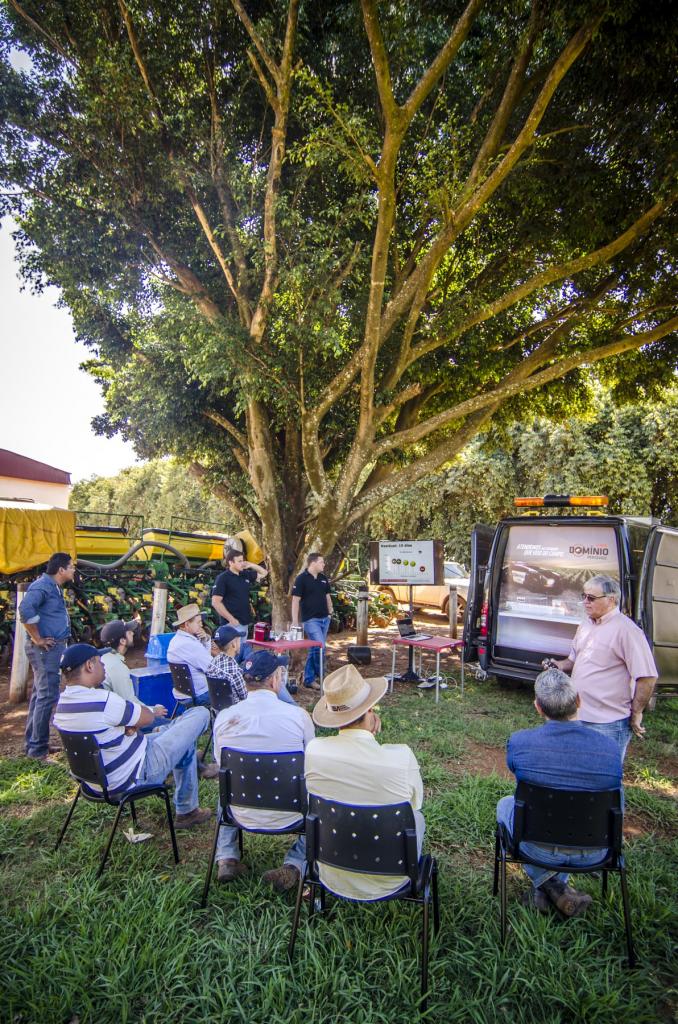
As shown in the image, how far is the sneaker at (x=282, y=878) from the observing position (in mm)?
3217

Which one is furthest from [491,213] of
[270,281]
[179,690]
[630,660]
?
[179,690]

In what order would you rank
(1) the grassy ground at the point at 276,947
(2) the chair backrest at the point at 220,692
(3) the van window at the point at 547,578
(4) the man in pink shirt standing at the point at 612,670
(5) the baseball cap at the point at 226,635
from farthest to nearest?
(3) the van window at the point at 547,578 → (5) the baseball cap at the point at 226,635 → (2) the chair backrest at the point at 220,692 → (4) the man in pink shirt standing at the point at 612,670 → (1) the grassy ground at the point at 276,947

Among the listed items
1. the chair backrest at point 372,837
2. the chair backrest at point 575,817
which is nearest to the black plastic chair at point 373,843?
the chair backrest at point 372,837

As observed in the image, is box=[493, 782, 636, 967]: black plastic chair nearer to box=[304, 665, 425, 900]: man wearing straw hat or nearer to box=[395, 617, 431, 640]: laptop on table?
box=[304, 665, 425, 900]: man wearing straw hat

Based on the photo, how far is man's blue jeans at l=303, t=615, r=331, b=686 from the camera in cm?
778

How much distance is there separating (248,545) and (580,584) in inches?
288

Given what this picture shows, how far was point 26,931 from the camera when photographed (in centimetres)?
278

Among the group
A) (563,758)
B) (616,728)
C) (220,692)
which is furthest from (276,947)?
(616,728)

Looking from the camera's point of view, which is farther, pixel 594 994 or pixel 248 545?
pixel 248 545

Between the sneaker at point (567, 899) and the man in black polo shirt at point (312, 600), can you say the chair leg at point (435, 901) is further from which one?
the man in black polo shirt at point (312, 600)

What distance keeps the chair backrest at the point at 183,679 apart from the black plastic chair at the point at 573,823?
10.1 ft

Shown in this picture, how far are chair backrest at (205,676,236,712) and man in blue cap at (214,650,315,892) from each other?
3.65 ft

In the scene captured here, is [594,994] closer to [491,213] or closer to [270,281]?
[270,281]

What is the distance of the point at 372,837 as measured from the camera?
8.05ft
